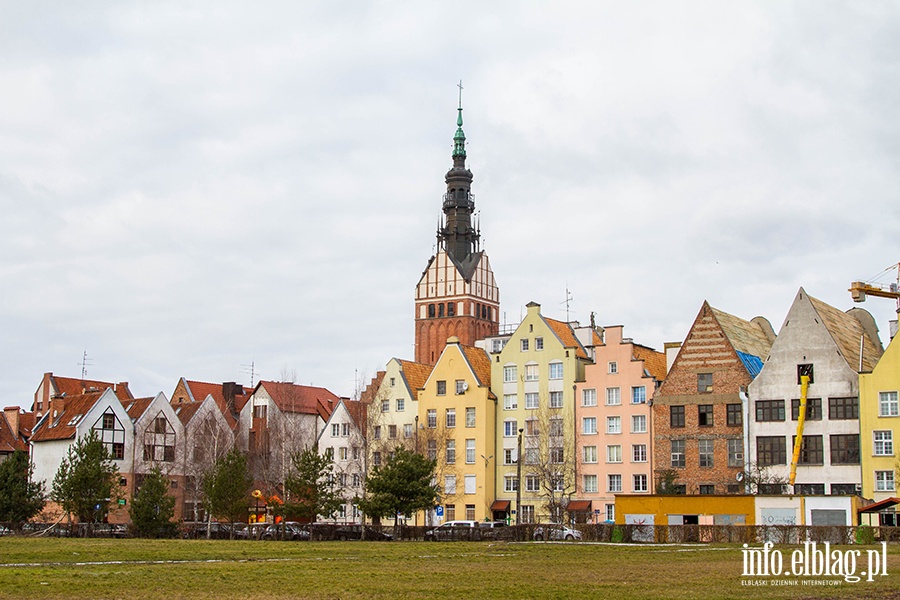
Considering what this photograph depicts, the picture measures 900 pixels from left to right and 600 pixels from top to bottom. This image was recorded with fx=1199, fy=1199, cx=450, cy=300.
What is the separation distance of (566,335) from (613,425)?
9.45 metres

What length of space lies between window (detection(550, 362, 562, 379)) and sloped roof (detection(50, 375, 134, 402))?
50.6 metres

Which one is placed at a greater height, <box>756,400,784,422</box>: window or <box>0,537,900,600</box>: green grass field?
<box>756,400,784,422</box>: window

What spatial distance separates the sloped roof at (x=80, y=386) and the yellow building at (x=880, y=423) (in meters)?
75.4

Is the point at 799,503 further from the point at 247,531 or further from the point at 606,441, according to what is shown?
the point at 247,531

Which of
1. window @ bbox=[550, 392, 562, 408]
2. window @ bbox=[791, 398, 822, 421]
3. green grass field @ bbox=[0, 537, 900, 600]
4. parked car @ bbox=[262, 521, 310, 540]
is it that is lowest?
parked car @ bbox=[262, 521, 310, 540]

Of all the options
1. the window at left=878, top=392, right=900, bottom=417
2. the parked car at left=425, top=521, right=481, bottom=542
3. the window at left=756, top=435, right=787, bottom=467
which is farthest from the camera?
the window at left=756, top=435, right=787, bottom=467

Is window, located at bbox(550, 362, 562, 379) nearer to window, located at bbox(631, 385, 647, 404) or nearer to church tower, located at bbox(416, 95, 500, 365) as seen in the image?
window, located at bbox(631, 385, 647, 404)

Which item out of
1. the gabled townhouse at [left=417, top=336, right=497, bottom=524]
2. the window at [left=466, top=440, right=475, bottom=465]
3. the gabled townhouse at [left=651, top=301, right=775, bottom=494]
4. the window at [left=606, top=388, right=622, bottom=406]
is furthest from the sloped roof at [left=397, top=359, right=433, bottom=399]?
the gabled townhouse at [left=651, top=301, right=775, bottom=494]

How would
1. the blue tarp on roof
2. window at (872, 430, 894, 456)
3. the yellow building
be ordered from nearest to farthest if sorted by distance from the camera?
the yellow building → window at (872, 430, 894, 456) → the blue tarp on roof

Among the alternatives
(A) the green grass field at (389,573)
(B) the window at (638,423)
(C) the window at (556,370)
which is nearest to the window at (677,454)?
(B) the window at (638,423)

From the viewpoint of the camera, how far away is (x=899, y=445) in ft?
246

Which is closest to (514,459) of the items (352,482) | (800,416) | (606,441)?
(606,441)

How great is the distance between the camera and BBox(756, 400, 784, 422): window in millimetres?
80375

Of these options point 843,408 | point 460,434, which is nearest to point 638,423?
point 460,434
